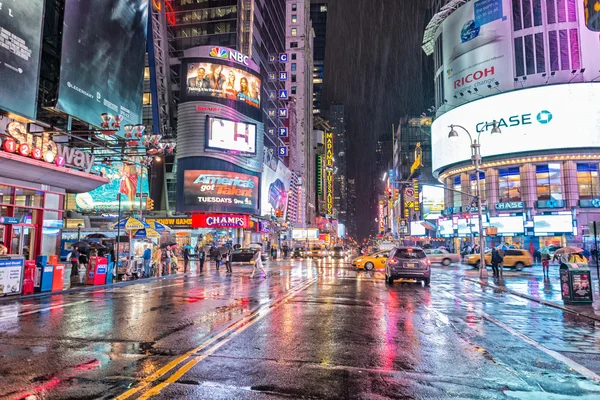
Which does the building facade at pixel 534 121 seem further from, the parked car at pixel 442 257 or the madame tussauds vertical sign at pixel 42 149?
the madame tussauds vertical sign at pixel 42 149

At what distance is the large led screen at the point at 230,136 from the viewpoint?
177ft

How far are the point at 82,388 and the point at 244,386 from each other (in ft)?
6.37

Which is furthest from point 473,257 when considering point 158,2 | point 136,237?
point 158,2

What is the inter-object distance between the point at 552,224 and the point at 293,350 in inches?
2275

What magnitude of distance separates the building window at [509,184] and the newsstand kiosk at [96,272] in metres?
57.6

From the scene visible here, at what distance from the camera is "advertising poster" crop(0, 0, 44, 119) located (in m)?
17.3

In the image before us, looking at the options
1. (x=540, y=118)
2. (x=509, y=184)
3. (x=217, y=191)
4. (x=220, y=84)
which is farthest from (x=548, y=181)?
(x=220, y=84)

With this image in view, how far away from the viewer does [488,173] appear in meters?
63.4

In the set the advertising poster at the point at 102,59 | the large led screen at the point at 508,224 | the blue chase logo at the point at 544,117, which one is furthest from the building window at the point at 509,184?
the advertising poster at the point at 102,59

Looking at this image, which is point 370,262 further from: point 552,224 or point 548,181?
point 548,181

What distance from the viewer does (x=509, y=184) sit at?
203ft

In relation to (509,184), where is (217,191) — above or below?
below

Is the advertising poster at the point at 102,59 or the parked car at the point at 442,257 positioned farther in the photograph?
the parked car at the point at 442,257

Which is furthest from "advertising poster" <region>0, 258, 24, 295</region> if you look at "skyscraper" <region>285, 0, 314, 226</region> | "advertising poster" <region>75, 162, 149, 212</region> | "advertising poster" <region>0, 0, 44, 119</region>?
"skyscraper" <region>285, 0, 314, 226</region>
